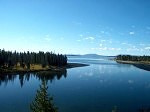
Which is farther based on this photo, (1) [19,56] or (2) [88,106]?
(1) [19,56]

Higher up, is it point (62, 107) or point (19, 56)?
point (19, 56)

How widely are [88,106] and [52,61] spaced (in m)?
138

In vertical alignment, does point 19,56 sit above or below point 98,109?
above

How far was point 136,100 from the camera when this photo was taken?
2677 inches

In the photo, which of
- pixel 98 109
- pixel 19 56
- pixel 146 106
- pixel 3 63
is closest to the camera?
pixel 98 109

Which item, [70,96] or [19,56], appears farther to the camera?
[19,56]

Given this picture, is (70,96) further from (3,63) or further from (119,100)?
(3,63)

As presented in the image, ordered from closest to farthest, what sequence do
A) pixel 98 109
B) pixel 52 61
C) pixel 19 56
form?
pixel 98 109
pixel 19 56
pixel 52 61

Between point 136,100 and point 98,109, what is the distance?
58.1 ft

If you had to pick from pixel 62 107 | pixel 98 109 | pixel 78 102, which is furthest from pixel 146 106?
pixel 62 107

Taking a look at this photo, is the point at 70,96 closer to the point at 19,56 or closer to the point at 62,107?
the point at 62,107

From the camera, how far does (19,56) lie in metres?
179

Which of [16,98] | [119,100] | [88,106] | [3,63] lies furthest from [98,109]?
[3,63]

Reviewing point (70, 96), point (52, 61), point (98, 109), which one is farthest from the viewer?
point (52, 61)
